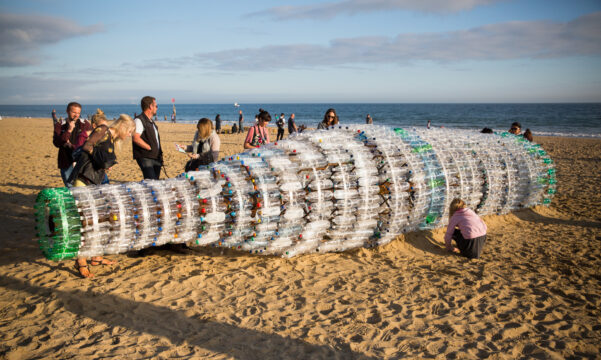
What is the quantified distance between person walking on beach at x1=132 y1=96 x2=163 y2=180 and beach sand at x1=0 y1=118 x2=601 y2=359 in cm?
149

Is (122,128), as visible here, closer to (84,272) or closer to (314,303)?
(84,272)

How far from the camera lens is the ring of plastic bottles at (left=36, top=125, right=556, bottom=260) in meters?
4.23

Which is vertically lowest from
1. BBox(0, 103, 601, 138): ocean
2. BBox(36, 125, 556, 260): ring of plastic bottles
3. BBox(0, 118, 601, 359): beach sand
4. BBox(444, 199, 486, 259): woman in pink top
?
BBox(0, 118, 601, 359): beach sand

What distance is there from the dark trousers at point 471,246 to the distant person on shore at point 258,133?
395 cm

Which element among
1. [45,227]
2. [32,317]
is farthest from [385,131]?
[32,317]

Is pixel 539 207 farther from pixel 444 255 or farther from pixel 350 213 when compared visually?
pixel 350 213

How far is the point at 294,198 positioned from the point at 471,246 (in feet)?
10.4

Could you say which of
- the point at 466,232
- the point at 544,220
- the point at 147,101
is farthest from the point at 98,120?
the point at 544,220

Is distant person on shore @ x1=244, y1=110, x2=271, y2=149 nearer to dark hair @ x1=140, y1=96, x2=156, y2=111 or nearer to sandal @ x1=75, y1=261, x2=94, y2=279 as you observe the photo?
dark hair @ x1=140, y1=96, x2=156, y2=111

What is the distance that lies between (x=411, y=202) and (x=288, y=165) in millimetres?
2335

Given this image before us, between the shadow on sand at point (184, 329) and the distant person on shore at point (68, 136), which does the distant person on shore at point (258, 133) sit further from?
the shadow on sand at point (184, 329)

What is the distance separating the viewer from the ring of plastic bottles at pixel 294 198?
423 cm

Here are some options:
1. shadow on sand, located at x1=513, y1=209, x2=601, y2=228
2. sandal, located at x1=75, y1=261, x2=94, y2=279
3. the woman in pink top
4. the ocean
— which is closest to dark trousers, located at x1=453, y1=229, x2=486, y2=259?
the woman in pink top

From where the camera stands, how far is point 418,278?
17.2 feet
